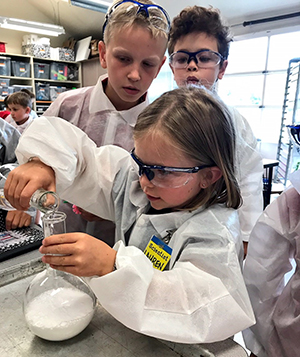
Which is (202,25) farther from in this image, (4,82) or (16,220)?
(4,82)

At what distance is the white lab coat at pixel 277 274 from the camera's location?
85 cm

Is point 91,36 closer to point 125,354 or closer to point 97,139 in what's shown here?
point 97,139

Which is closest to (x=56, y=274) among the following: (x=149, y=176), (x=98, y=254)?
(x=98, y=254)

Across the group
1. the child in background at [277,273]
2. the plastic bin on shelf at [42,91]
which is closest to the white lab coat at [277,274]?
the child in background at [277,273]

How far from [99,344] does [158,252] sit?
25 centimetres

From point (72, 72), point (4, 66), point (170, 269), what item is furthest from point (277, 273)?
point (72, 72)

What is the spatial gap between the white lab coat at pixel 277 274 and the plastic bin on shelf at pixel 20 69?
545cm

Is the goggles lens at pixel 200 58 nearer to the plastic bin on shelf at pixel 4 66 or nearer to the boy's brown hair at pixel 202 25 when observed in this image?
the boy's brown hair at pixel 202 25

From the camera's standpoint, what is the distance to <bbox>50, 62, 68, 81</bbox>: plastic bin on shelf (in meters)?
5.66

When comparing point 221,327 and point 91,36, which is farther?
point 91,36

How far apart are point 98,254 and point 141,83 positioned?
26.8 inches

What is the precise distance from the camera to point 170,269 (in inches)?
25.7

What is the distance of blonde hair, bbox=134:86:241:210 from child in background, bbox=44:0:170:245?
287mm

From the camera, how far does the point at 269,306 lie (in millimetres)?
913
